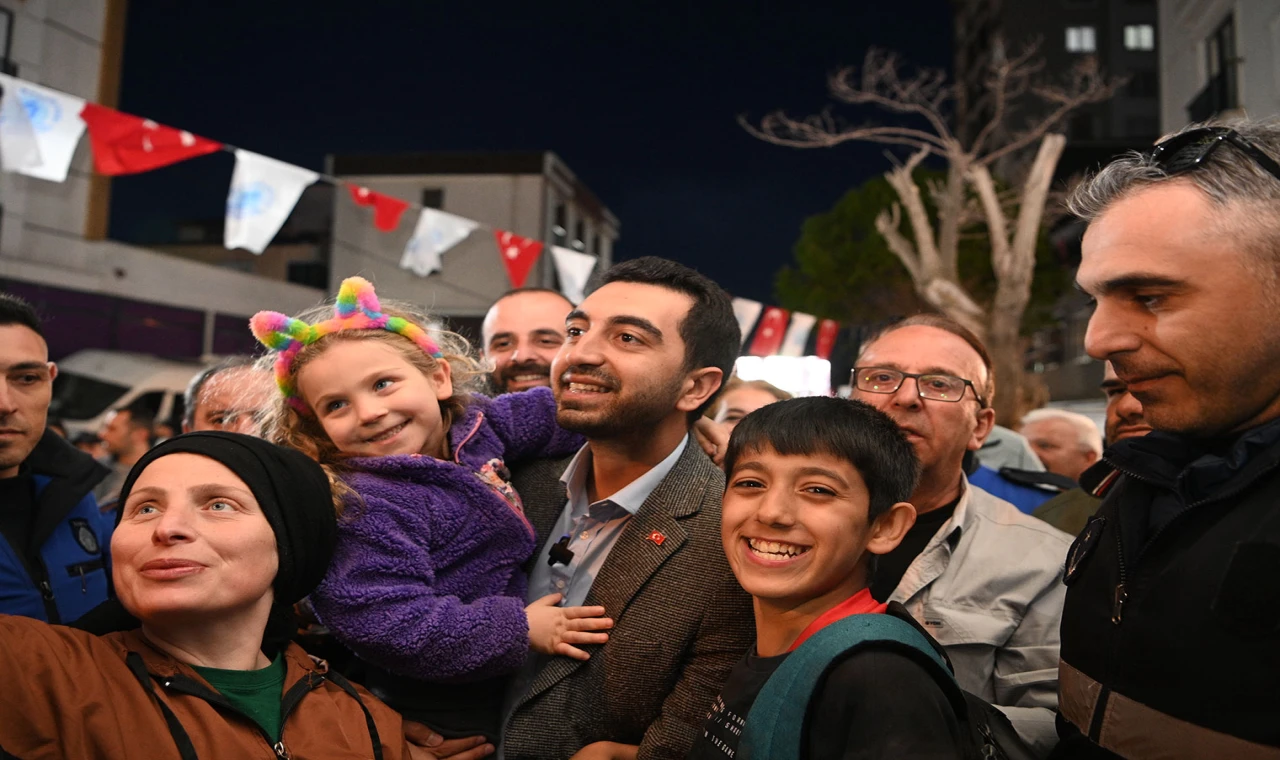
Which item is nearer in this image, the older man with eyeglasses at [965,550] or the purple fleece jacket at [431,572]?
A: the purple fleece jacket at [431,572]

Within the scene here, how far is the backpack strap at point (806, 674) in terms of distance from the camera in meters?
1.65

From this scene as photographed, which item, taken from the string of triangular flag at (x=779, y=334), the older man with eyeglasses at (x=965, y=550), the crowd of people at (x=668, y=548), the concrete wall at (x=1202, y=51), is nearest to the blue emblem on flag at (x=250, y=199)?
the crowd of people at (x=668, y=548)

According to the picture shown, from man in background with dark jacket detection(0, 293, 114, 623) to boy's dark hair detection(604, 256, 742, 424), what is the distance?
1.72 m

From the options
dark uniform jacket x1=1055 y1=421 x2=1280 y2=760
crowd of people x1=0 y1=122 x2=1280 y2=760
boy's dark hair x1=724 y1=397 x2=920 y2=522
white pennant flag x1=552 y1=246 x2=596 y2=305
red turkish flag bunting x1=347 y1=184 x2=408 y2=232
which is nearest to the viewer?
dark uniform jacket x1=1055 y1=421 x2=1280 y2=760

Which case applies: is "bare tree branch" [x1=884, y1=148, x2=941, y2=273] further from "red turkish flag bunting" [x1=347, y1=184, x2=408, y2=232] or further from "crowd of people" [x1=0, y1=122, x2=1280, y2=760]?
"crowd of people" [x1=0, y1=122, x2=1280, y2=760]

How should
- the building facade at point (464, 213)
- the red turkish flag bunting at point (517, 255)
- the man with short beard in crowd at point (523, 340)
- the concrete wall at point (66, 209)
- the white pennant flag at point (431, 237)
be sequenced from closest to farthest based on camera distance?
the man with short beard in crowd at point (523, 340) < the white pennant flag at point (431, 237) < the red turkish flag bunting at point (517, 255) < the concrete wall at point (66, 209) < the building facade at point (464, 213)

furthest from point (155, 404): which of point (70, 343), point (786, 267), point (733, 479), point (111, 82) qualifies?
point (786, 267)

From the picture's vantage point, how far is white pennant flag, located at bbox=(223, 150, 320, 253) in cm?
682

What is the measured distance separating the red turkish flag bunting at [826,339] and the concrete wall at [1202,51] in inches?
212

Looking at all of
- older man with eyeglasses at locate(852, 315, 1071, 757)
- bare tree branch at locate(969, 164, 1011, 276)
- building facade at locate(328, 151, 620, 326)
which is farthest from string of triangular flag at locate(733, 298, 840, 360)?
building facade at locate(328, 151, 620, 326)

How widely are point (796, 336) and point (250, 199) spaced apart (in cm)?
703

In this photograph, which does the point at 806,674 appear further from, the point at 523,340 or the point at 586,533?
the point at 523,340

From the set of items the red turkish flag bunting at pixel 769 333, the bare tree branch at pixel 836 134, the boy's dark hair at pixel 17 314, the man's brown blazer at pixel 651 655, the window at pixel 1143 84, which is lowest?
the man's brown blazer at pixel 651 655

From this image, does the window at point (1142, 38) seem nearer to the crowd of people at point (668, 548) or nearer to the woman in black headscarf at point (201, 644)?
the crowd of people at point (668, 548)
